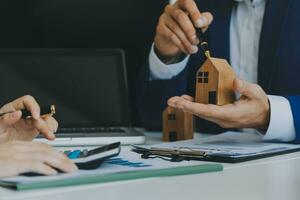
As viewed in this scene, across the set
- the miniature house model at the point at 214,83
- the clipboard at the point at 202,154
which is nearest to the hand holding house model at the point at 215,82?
the miniature house model at the point at 214,83

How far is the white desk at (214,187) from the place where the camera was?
2.04 feet

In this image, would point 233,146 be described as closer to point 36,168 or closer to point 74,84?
point 36,168

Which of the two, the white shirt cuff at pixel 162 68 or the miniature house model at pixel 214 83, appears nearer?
the miniature house model at pixel 214 83

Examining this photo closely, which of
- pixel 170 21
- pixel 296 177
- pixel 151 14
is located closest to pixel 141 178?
pixel 296 177

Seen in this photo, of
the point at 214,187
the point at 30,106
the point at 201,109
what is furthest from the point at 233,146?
the point at 30,106

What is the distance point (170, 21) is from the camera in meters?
1.23

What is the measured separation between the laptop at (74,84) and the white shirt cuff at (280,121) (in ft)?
1.17

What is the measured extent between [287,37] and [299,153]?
44 cm

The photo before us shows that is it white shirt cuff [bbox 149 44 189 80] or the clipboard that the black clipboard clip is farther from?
white shirt cuff [bbox 149 44 189 80]

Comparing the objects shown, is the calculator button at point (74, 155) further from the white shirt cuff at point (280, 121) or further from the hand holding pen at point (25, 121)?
the white shirt cuff at point (280, 121)

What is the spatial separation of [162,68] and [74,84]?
0.21 m

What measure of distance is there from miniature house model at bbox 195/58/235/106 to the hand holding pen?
0.80 feet

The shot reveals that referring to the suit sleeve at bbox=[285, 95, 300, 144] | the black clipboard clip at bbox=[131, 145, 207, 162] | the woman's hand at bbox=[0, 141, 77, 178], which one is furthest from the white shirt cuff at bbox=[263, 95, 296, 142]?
the woman's hand at bbox=[0, 141, 77, 178]

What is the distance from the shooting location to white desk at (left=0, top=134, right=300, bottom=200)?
0.62 m
